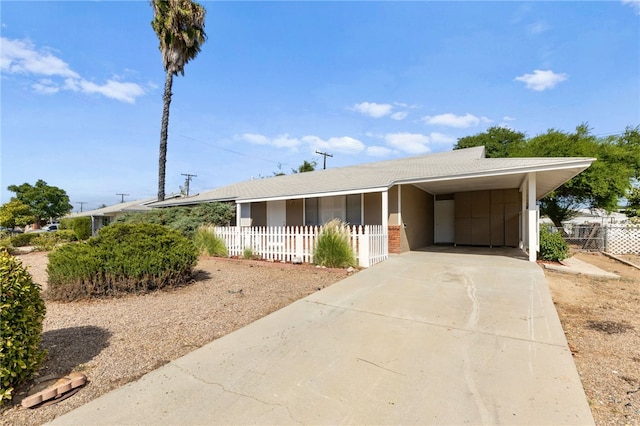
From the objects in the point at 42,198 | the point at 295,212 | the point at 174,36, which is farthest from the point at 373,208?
the point at 42,198

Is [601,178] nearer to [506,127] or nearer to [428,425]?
[506,127]

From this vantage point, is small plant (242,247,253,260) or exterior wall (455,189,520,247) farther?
exterior wall (455,189,520,247)

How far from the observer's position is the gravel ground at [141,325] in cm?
282

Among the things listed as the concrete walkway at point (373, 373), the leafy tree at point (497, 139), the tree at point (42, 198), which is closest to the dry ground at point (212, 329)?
the concrete walkway at point (373, 373)

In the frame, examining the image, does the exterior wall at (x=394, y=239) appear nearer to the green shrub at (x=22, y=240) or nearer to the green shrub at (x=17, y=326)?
the green shrub at (x=17, y=326)

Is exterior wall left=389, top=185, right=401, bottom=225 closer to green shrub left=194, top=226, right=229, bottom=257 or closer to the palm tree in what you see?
green shrub left=194, top=226, right=229, bottom=257

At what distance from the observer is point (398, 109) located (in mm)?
21062

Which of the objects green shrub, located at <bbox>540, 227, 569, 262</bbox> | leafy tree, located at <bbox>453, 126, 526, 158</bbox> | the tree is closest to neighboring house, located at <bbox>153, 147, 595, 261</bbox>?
green shrub, located at <bbox>540, 227, 569, 262</bbox>

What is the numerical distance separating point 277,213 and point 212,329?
10622 mm

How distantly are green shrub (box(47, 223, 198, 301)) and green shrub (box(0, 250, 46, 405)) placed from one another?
307 centimetres

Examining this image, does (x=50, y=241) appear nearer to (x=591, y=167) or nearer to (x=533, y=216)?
(x=533, y=216)

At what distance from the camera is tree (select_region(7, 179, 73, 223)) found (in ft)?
138

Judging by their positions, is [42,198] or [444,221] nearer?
[444,221]

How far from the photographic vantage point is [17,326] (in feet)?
8.04
